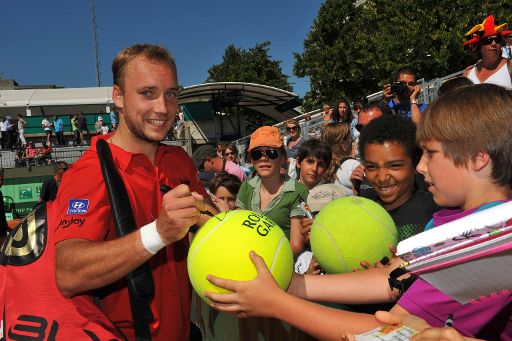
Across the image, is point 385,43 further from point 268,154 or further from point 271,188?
point 271,188

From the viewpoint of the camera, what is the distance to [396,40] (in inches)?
1139

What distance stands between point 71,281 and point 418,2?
3126 cm

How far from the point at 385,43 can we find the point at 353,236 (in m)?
29.6

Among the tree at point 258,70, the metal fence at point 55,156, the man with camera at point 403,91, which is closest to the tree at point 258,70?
the tree at point 258,70

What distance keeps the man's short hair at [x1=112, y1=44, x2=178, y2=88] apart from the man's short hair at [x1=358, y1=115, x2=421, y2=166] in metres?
1.43

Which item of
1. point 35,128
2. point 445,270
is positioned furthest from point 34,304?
point 35,128

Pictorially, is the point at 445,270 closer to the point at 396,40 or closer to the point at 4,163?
the point at 4,163

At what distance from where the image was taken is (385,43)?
29578 mm

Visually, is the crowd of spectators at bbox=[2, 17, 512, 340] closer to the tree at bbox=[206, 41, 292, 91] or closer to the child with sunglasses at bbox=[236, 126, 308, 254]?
the child with sunglasses at bbox=[236, 126, 308, 254]

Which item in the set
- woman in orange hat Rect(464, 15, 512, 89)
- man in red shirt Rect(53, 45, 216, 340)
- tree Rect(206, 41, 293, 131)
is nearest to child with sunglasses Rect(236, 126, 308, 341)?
man in red shirt Rect(53, 45, 216, 340)

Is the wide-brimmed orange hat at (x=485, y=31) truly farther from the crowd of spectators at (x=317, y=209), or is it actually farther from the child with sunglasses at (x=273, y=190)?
the crowd of spectators at (x=317, y=209)

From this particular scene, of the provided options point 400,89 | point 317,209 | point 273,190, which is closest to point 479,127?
point 317,209

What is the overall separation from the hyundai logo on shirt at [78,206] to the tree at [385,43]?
2930 cm

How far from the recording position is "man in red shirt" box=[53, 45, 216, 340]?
1944 millimetres
